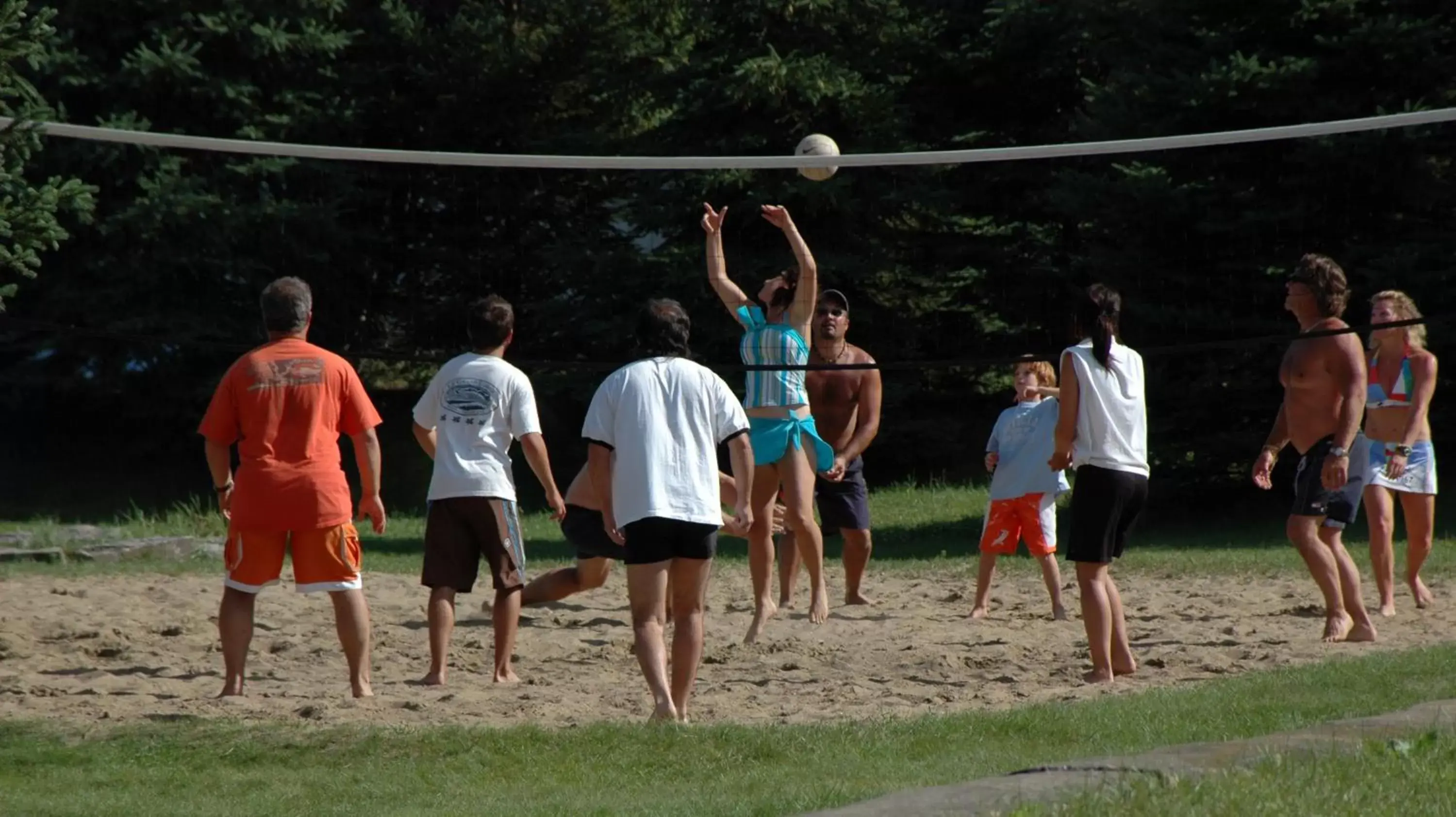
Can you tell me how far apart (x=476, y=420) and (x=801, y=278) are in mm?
2083

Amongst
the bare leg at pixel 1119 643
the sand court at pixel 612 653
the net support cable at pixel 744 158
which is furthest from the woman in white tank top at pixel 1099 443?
the net support cable at pixel 744 158

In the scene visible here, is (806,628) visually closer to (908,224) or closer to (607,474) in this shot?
(607,474)

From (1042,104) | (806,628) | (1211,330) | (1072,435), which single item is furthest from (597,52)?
(1072,435)

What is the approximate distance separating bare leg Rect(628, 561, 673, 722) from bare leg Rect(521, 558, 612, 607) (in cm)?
227

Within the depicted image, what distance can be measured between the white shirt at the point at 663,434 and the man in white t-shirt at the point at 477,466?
0.96 metres

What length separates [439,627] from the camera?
303 inches

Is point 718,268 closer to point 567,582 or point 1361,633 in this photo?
point 567,582

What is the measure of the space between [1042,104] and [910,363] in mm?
17566

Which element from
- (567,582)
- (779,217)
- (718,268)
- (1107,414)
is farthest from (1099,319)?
(567,582)

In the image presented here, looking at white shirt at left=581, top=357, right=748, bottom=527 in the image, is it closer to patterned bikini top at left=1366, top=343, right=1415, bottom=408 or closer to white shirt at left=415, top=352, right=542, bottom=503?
white shirt at left=415, top=352, right=542, bottom=503

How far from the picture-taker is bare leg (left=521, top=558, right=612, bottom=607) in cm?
898

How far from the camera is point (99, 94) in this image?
22.5 metres

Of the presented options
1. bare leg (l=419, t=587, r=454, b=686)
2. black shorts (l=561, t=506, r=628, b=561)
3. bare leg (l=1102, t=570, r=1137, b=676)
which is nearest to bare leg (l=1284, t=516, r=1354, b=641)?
bare leg (l=1102, t=570, r=1137, b=676)

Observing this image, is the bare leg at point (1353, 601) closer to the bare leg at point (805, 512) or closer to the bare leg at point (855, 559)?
the bare leg at point (805, 512)
